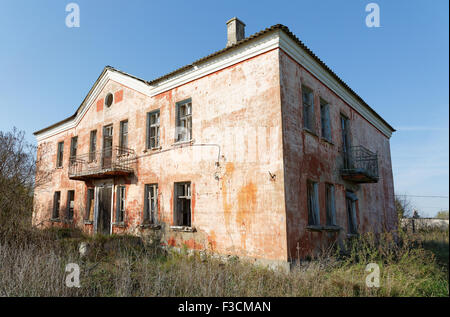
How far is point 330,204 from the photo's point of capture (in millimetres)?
11531

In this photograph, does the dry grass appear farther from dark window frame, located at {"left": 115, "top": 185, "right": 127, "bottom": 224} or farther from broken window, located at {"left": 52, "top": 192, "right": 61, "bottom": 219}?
broken window, located at {"left": 52, "top": 192, "right": 61, "bottom": 219}

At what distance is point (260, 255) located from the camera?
8.78 meters

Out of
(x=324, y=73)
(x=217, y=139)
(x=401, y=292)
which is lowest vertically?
(x=401, y=292)

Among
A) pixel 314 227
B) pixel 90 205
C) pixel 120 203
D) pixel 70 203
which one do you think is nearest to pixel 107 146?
pixel 90 205

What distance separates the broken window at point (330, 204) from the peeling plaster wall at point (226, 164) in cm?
369

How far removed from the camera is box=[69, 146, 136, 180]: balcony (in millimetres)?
13531

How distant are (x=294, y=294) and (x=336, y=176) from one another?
735 cm

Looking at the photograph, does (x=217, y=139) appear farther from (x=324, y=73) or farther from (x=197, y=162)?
(x=324, y=73)

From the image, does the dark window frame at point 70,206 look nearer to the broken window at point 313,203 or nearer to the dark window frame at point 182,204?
the dark window frame at point 182,204

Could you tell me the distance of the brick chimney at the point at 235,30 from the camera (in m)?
12.1

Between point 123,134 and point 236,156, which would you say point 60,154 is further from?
point 236,156

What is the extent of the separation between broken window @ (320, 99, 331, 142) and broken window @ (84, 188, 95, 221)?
12.0 m
